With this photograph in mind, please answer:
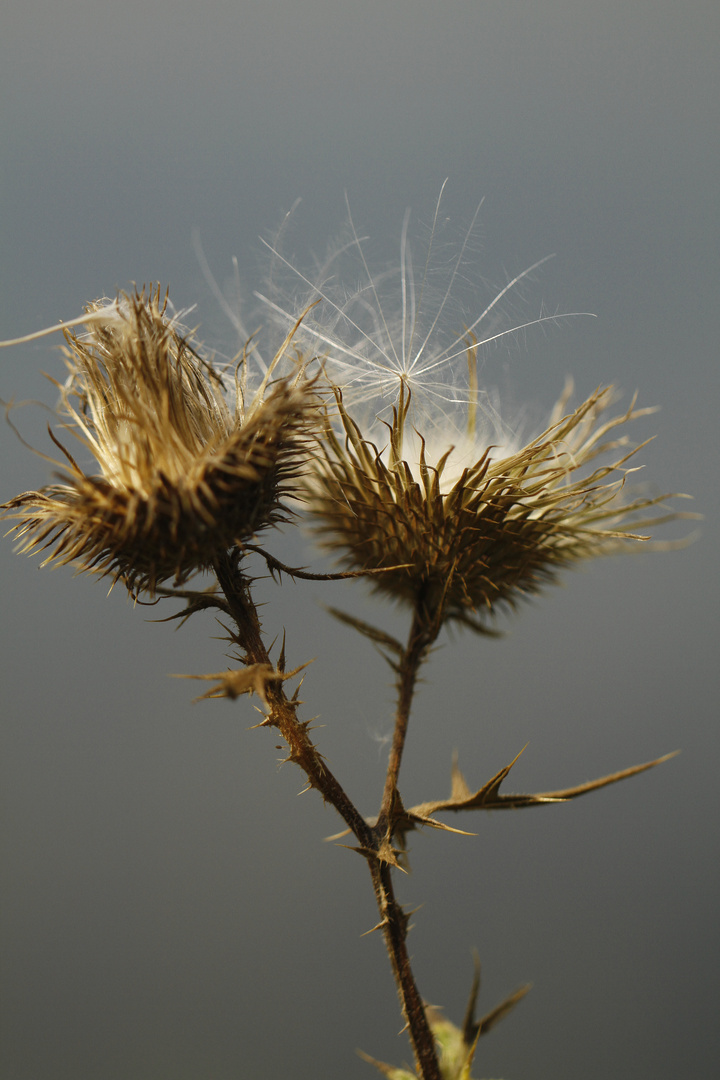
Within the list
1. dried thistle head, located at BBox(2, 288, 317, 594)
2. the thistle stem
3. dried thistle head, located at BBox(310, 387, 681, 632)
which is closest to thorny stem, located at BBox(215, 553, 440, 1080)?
the thistle stem

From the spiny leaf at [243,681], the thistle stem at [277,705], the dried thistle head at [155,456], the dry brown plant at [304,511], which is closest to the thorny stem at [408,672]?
the dry brown plant at [304,511]

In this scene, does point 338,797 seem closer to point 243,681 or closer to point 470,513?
point 243,681

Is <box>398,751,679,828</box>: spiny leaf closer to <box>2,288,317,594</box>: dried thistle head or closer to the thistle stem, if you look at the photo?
the thistle stem

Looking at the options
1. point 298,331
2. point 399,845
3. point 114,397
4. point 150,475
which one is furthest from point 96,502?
point 399,845

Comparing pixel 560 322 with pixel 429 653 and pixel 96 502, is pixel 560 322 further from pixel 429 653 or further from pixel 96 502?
pixel 96 502

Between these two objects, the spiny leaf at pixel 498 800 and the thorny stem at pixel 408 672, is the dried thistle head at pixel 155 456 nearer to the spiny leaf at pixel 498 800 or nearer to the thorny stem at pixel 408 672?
the thorny stem at pixel 408 672

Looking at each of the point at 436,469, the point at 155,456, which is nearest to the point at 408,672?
the point at 436,469
